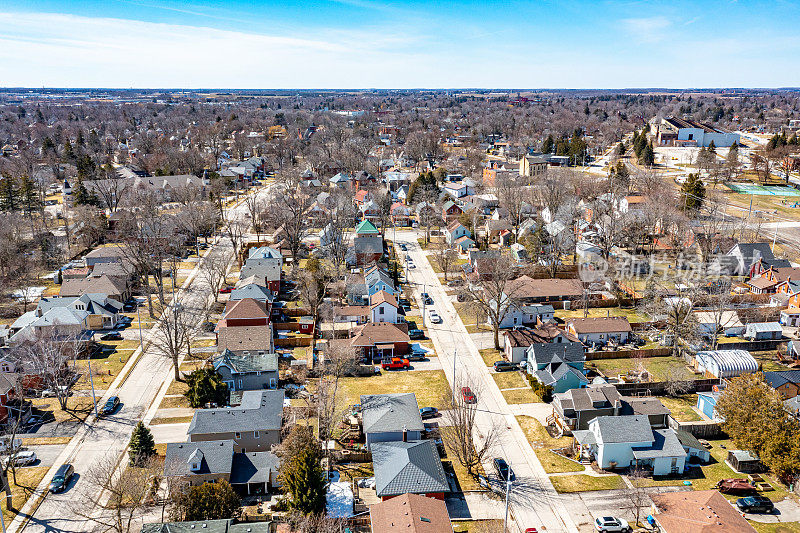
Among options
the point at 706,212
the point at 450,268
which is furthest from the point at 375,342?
the point at 706,212

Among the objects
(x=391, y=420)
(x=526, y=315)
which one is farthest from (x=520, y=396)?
(x=526, y=315)

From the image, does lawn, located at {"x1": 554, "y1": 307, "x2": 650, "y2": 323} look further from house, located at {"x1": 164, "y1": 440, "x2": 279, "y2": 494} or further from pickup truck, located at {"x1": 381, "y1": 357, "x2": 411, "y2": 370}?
house, located at {"x1": 164, "y1": 440, "x2": 279, "y2": 494}

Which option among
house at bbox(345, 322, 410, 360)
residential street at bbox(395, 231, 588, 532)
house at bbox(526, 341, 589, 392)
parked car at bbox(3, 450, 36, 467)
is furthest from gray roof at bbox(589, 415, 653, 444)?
parked car at bbox(3, 450, 36, 467)

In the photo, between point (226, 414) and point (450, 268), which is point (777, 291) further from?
→ point (226, 414)

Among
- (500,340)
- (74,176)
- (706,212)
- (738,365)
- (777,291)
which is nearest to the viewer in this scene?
(738,365)

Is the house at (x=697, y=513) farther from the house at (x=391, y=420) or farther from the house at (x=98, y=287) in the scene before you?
the house at (x=98, y=287)

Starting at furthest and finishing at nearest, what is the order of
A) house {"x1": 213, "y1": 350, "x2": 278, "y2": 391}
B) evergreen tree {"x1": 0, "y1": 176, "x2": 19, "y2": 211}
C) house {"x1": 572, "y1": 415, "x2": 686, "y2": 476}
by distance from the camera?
evergreen tree {"x1": 0, "y1": 176, "x2": 19, "y2": 211} < house {"x1": 213, "y1": 350, "x2": 278, "y2": 391} < house {"x1": 572, "y1": 415, "x2": 686, "y2": 476}
